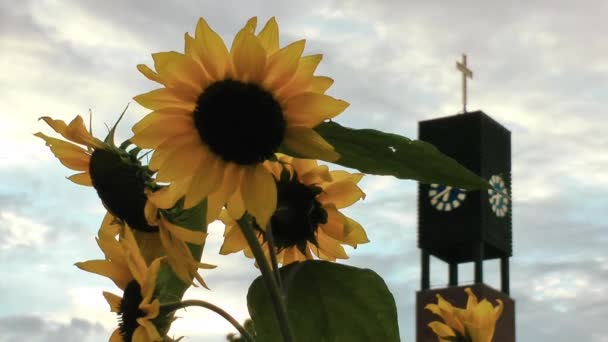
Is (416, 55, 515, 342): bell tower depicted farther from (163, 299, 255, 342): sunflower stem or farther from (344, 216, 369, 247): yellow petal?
(163, 299, 255, 342): sunflower stem

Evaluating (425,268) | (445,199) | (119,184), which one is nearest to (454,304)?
(425,268)

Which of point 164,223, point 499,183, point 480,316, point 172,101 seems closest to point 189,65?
point 172,101

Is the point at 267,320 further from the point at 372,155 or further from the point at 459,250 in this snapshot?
the point at 459,250

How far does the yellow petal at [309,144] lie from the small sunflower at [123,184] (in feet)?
0.41

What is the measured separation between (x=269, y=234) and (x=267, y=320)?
137mm

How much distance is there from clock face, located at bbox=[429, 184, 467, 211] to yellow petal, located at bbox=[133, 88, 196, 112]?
2400cm

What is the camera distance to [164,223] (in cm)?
95

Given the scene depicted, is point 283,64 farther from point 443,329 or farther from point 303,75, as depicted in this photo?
point 443,329

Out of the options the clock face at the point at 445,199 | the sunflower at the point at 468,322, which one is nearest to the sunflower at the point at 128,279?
the sunflower at the point at 468,322

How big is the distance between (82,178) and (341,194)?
0.87ft

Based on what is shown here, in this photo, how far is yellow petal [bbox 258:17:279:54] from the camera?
36.7 inches

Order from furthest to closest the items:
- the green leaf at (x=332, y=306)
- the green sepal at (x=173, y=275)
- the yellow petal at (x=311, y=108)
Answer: the green leaf at (x=332, y=306), the green sepal at (x=173, y=275), the yellow petal at (x=311, y=108)

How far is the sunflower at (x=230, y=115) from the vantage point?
A: 892 millimetres

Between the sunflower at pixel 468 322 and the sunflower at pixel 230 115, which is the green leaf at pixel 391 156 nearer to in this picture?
the sunflower at pixel 230 115
